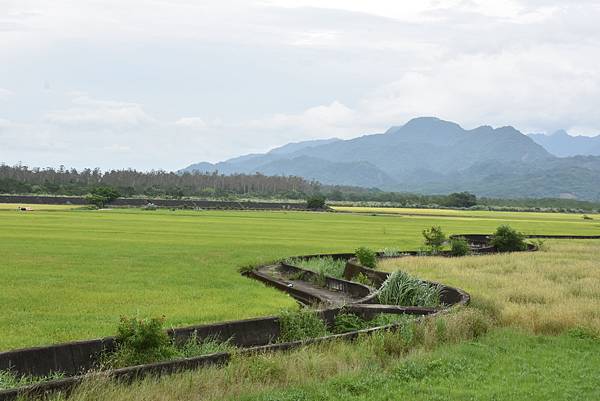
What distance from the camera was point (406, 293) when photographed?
1953 cm

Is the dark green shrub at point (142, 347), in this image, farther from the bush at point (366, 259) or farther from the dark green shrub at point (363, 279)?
the bush at point (366, 259)

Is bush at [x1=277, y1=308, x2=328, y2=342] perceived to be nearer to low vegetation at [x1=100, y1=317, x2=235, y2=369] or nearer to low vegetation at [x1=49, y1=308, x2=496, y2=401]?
low vegetation at [x1=49, y1=308, x2=496, y2=401]

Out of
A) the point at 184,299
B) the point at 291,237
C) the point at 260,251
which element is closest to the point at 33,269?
the point at 184,299

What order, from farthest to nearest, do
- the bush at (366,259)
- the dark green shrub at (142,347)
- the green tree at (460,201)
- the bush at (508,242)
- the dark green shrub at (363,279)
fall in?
the green tree at (460,201) → the bush at (508,242) → the bush at (366,259) → the dark green shrub at (363,279) → the dark green shrub at (142,347)

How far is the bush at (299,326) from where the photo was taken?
1447cm

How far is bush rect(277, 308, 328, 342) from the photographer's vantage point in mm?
14469

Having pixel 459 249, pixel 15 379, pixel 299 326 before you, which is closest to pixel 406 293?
pixel 299 326

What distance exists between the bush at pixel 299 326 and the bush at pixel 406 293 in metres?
4.84

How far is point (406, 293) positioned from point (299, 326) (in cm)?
574

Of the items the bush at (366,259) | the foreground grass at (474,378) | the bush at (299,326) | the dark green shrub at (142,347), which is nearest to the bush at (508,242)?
the bush at (366,259)

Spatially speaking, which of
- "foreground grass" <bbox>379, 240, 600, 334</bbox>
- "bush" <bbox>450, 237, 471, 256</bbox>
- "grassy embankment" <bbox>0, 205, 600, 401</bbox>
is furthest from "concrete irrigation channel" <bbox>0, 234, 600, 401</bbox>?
"bush" <bbox>450, 237, 471, 256</bbox>

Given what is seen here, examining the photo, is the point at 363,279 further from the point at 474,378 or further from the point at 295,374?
the point at 295,374

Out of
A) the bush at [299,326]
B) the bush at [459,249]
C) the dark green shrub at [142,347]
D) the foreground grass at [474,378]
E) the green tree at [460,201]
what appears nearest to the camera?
the foreground grass at [474,378]

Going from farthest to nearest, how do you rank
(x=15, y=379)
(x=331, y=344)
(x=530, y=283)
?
(x=530, y=283) → (x=331, y=344) → (x=15, y=379)
